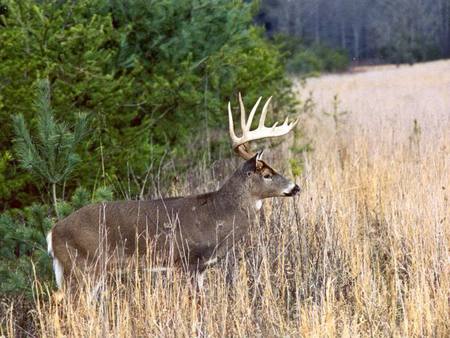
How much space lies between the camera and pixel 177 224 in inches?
272

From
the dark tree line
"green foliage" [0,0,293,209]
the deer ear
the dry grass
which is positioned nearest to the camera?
the dry grass

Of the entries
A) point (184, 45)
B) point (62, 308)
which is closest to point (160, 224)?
point (62, 308)

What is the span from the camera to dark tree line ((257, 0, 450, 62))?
54.8m

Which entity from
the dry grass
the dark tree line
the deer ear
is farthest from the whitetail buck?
the dark tree line

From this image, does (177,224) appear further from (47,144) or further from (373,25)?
(373,25)

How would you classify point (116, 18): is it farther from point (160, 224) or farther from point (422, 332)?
point (422, 332)

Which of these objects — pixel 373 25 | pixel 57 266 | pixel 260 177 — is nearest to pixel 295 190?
pixel 260 177

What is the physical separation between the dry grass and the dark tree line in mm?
44960

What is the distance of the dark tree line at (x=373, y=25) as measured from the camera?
54.8 metres

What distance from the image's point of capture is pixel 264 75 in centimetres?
1247

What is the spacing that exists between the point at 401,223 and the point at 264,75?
5534mm

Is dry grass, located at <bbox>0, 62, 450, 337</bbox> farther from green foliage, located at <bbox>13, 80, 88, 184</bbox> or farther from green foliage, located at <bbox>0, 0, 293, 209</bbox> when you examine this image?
green foliage, located at <bbox>0, 0, 293, 209</bbox>

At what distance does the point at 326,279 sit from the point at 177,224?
1.18m

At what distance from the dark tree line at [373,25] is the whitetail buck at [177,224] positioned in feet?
151
